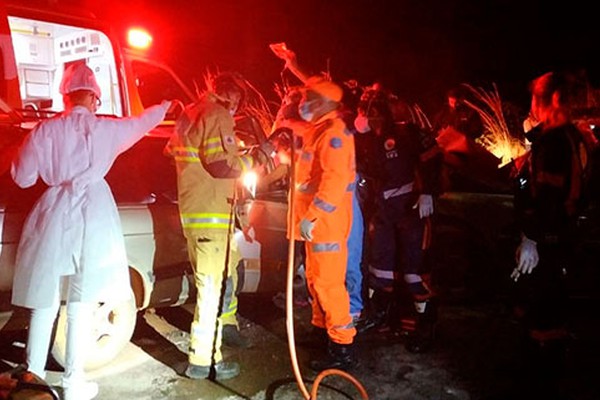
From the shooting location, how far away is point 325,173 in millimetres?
4055

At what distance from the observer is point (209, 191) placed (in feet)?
13.1

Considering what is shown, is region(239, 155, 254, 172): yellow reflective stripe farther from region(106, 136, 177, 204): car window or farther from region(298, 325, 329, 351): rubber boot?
region(298, 325, 329, 351): rubber boot

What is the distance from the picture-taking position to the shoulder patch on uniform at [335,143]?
4.04 metres

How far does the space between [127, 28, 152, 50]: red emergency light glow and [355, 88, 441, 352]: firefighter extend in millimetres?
2559

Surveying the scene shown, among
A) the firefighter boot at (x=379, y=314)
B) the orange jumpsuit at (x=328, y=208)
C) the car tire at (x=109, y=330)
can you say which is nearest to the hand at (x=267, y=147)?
the orange jumpsuit at (x=328, y=208)

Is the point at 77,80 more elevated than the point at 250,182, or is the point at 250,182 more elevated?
the point at 77,80

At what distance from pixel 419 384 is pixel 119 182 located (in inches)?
106

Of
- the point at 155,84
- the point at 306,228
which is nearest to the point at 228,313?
the point at 306,228

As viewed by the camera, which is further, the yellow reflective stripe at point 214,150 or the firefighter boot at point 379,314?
the firefighter boot at point 379,314

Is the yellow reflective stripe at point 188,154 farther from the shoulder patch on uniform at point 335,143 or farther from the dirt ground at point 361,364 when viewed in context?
the dirt ground at point 361,364

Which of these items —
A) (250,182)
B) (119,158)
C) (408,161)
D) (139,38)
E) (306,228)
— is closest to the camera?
(306,228)

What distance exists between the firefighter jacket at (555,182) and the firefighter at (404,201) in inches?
50.8

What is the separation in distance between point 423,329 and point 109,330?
8.32 ft

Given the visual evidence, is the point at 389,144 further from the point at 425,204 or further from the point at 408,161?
the point at 425,204
